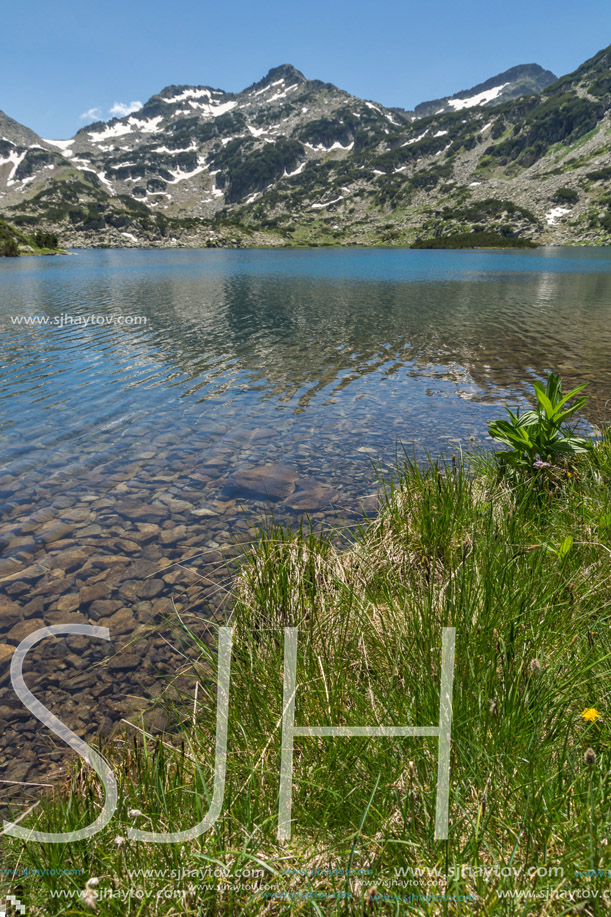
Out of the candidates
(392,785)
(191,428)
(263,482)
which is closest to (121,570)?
(263,482)

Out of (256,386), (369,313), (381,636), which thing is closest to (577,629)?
(381,636)

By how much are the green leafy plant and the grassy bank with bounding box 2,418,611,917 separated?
9.37 ft

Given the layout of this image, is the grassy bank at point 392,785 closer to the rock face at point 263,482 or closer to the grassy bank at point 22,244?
the rock face at point 263,482

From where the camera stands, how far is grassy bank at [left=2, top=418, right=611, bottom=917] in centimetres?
227

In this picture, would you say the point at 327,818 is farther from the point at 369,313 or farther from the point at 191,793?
the point at 369,313

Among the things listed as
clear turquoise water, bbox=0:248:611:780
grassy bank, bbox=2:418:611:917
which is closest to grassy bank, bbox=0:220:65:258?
clear turquoise water, bbox=0:248:611:780

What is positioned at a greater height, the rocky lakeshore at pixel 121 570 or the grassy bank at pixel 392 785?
the grassy bank at pixel 392 785

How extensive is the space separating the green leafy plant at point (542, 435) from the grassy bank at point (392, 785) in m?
2.86

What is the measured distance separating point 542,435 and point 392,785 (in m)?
6.10

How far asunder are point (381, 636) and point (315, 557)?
202 cm

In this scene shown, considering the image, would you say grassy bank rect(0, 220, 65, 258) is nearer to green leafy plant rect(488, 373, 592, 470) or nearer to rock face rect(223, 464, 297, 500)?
rock face rect(223, 464, 297, 500)

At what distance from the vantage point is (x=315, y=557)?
6.24 metres

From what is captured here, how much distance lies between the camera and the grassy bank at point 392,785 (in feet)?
7.43

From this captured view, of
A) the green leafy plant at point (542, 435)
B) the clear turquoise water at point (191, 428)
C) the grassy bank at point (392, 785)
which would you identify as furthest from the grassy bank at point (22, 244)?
the grassy bank at point (392, 785)
